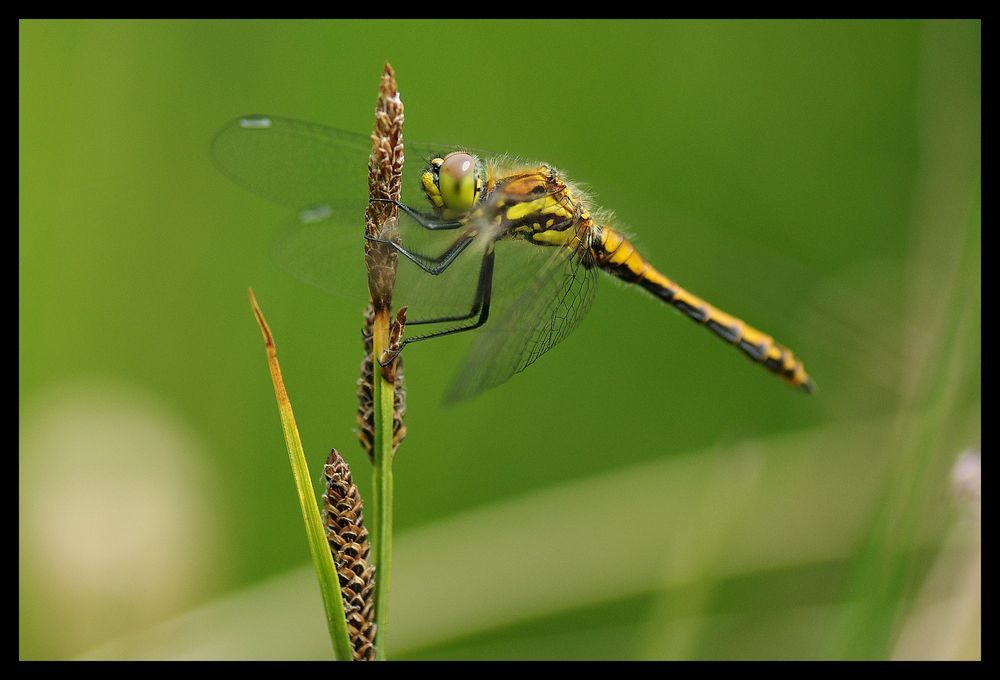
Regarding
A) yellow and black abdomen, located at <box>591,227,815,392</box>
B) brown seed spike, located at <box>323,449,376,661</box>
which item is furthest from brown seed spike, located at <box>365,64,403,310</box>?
yellow and black abdomen, located at <box>591,227,815,392</box>

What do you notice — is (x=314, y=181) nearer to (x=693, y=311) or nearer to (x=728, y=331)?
(x=693, y=311)

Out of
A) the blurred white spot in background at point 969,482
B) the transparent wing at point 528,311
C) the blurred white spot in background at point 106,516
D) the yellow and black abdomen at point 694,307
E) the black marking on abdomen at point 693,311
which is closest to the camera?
the blurred white spot in background at point 969,482

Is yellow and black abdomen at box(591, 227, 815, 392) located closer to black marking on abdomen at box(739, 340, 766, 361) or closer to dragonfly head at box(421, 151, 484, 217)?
black marking on abdomen at box(739, 340, 766, 361)

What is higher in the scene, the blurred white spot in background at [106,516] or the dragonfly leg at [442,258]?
the dragonfly leg at [442,258]

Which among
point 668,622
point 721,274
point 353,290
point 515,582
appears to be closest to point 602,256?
point 721,274

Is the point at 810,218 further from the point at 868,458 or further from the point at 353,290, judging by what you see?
the point at 353,290

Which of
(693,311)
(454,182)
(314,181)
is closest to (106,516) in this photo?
(314,181)

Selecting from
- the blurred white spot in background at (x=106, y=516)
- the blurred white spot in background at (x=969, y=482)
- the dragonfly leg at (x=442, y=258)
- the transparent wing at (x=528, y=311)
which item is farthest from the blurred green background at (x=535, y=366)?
the dragonfly leg at (x=442, y=258)

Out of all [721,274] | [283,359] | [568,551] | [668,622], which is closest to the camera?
[668,622]

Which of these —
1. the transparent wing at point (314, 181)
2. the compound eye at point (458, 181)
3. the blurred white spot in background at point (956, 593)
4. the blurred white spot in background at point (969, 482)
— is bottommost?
the blurred white spot in background at point (956, 593)

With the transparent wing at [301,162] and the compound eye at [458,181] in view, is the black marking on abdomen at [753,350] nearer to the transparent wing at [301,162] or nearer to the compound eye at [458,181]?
the compound eye at [458,181]
